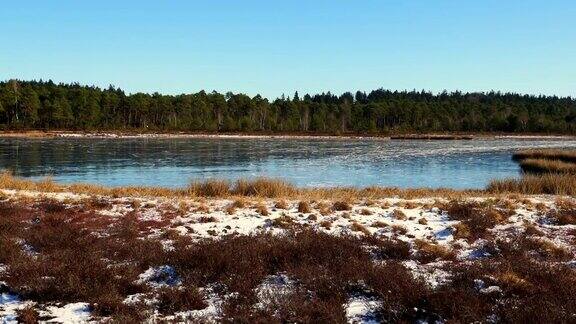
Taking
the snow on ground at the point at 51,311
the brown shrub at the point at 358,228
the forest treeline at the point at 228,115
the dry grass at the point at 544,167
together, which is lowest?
the dry grass at the point at 544,167

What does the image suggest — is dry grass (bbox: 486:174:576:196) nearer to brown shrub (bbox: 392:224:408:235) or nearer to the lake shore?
the lake shore

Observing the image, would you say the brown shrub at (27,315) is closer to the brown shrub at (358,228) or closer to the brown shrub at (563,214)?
the brown shrub at (358,228)

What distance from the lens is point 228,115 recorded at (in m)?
153

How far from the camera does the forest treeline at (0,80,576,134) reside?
A: 12231 cm

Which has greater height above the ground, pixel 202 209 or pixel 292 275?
pixel 202 209

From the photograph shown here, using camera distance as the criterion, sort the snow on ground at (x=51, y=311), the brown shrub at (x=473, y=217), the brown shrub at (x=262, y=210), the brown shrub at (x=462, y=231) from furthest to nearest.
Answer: the brown shrub at (x=262, y=210) → the brown shrub at (x=473, y=217) → the brown shrub at (x=462, y=231) → the snow on ground at (x=51, y=311)

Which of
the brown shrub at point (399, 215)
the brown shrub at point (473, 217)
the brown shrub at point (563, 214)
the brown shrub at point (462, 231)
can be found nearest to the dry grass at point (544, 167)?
the brown shrub at point (563, 214)

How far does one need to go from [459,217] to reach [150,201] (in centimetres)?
955

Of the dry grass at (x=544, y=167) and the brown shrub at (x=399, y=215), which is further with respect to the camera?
the dry grass at (x=544, y=167)

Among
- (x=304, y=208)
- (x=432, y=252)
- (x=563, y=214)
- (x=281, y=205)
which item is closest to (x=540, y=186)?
(x=563, y=214)

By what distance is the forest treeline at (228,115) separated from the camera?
122312mm

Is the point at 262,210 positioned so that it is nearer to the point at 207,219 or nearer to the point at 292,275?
the point at 207,219

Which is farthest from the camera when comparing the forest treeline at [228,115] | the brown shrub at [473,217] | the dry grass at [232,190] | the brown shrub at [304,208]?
the forest treeline at [228,115]

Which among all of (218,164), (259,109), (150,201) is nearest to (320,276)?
(150,201)
